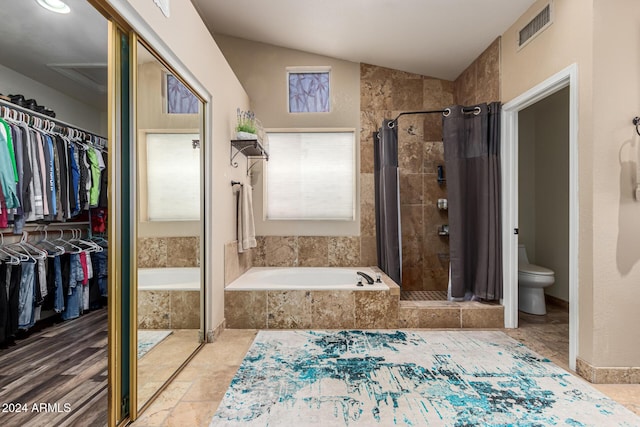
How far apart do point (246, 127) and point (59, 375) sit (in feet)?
7.69

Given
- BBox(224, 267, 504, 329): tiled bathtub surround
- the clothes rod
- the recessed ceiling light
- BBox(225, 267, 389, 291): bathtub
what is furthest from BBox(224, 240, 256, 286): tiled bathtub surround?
the recessed ceiling light

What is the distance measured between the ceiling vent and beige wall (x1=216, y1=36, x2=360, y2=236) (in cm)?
174

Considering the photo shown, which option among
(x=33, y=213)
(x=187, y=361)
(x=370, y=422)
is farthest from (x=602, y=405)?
(x=33, y=213)

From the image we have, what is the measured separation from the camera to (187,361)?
2252 mm

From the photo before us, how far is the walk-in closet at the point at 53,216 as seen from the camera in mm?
1023

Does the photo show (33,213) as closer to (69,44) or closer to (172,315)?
(69,44)

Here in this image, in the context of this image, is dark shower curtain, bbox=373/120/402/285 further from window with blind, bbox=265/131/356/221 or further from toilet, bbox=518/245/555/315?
toilet, bbox=518/245/555/315

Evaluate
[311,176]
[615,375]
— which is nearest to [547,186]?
[615,375]

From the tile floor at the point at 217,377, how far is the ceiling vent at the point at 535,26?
93.9 inches

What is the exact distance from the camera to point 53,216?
3.96 feet

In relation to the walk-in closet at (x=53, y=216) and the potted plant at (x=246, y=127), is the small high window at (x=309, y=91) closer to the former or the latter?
the potted plant at (x=246, y=127)

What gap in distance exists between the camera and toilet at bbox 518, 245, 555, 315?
10.7 ft

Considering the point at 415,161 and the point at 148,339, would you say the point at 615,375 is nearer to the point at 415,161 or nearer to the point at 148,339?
the point at 415,161

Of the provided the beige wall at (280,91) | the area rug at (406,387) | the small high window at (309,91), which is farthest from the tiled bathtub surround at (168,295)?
the small high window at (309,91)
